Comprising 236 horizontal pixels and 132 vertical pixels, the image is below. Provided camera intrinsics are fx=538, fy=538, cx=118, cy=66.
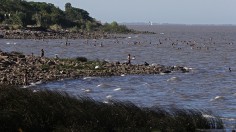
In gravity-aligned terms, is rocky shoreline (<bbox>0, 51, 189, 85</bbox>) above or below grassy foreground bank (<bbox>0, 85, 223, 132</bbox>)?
below

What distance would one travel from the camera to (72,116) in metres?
17.5

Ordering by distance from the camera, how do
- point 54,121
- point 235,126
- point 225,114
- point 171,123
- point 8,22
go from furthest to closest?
point 8,22 < point 225,114 < point 235,126 < point 171,123 < point 54,121

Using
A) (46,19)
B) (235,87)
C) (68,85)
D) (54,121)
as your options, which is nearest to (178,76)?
(235,87)

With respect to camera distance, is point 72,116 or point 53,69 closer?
point 72,116

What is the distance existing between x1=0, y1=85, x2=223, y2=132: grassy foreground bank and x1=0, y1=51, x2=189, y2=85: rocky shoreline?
18.8m

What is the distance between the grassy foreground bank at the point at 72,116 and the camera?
16.8 metres

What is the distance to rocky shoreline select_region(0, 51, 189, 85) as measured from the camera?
40406 millimetres

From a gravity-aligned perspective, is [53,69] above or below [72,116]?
below

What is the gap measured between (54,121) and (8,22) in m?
151

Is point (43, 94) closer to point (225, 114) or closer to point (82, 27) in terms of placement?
point (225, 114)

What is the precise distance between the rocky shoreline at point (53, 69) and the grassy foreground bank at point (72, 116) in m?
18.8

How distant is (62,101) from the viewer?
19.0 metres

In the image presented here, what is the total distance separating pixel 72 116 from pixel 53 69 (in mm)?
28957

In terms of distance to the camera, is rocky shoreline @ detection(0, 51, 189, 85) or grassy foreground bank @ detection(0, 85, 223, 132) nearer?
grassy foreground bank @ detection(0, 85, 223, 132)
